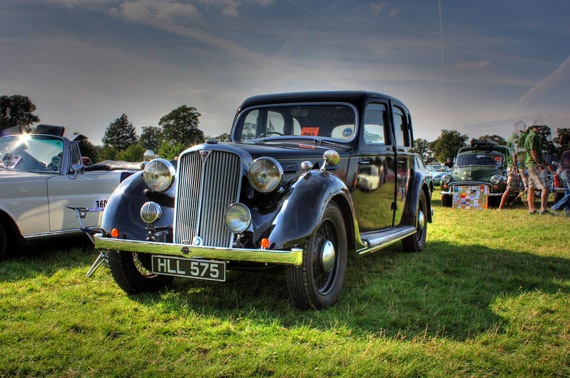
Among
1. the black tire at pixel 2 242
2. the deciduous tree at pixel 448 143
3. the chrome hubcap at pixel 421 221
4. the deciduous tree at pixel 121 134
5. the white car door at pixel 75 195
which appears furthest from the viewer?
the deciduous tree at pixel 121 134

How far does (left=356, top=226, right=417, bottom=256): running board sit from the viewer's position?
4188 mm

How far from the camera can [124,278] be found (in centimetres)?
385

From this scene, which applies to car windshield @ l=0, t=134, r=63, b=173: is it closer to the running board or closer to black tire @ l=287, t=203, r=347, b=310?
black tire @ l=287, t=203, r=347, b=310

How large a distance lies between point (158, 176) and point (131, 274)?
0.87 metres

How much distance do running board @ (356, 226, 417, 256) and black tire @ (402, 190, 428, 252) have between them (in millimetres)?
517

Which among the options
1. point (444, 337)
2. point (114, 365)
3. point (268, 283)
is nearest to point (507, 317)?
point (444, 337)

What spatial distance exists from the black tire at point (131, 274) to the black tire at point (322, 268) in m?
1.44

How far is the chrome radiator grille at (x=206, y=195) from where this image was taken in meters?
3.49

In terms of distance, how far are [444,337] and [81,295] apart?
2.96m

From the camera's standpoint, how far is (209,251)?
323 cm

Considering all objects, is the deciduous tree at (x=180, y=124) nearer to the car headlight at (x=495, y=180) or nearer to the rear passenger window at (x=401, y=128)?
the car headlight at (x=495, y=180)

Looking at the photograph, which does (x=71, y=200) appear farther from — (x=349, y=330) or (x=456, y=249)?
(x=456, y=249)

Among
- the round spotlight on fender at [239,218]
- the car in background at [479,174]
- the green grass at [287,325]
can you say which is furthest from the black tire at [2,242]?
the car in background at [479,174]

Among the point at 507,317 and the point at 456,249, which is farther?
the point at 456,249
